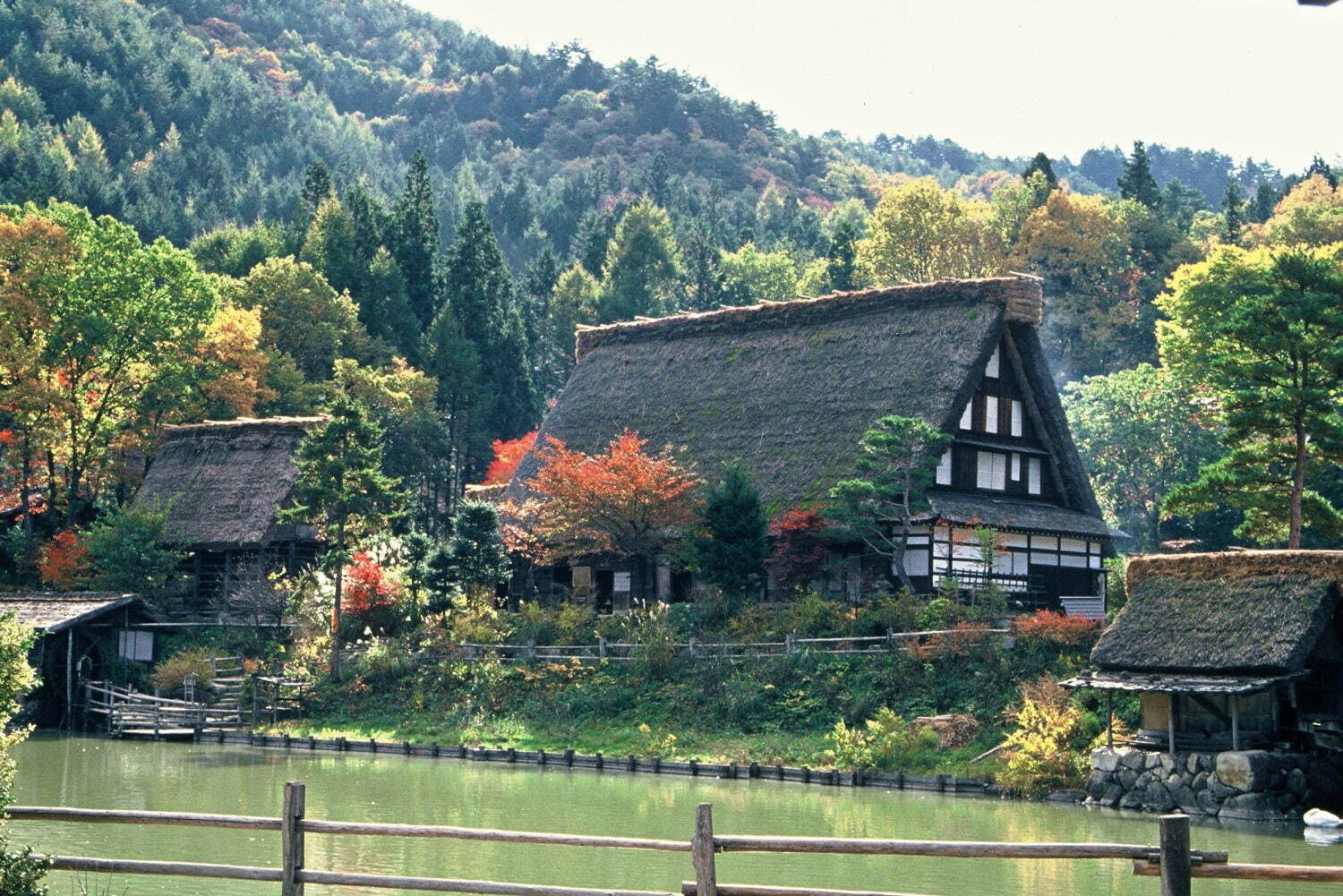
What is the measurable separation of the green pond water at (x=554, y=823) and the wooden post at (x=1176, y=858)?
731 cm

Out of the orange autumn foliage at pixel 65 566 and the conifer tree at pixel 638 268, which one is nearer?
the orange autumn foliage at pixel 65 566

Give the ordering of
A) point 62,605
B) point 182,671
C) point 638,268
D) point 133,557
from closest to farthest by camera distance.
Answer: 1. point 62,605
2. point 182,671
3. point 133,557
4. point 638,268

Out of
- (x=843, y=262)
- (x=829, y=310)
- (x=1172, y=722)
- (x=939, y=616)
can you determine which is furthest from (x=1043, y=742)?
(x=843, y=262)

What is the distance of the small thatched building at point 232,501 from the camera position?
5100 cm

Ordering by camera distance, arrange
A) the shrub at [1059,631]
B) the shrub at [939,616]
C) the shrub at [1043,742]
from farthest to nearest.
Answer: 1. the shrub at [939,616]
2. the shrub at [1059,631]
3. the shrub at [1043,742]

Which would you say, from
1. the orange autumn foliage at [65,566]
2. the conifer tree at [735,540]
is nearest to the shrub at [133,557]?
the orange autumn foliage at [65,566]

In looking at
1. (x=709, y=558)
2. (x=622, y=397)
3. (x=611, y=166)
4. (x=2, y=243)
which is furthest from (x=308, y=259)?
(x=611, y=166)

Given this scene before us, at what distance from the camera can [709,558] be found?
42.0m

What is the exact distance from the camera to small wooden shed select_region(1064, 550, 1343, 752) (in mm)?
28766

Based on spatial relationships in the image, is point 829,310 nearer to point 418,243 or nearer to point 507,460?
point 507,460

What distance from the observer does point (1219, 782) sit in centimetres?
2838

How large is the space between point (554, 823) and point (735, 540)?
56.8 ft

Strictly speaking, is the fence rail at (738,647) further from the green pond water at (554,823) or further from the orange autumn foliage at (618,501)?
the green pond water at (554,823)

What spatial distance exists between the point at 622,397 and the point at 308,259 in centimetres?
2575
